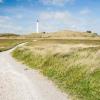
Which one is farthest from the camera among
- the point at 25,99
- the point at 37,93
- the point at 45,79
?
the point at 45,79

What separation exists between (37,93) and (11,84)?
3242 millimetres

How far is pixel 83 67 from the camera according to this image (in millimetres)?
17875

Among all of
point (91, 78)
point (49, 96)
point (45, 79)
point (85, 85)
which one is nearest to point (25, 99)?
point (49, 96)

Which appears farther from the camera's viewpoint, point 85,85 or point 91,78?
point 91,78

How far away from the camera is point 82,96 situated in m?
12.7

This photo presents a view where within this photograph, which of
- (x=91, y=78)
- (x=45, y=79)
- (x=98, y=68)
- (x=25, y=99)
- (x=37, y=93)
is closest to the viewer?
(x=25, y=99)

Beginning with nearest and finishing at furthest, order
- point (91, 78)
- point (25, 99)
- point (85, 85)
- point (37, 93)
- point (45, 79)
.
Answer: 1. point (25, 99)
2. point (37, 93)
3. point (85, 85)
4. point (91, 78)
5. point (45, 79)

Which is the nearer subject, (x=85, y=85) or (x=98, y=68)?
(x=85, y=85)

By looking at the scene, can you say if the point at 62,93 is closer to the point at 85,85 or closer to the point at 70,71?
the point at 85,85

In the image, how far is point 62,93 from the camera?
13.6 meters

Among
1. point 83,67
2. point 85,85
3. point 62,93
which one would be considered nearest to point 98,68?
point 83,67

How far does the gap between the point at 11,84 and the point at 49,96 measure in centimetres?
404

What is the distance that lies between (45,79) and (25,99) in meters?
5.98

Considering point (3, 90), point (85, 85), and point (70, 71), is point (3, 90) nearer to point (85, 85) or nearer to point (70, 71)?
point (85, 85)
